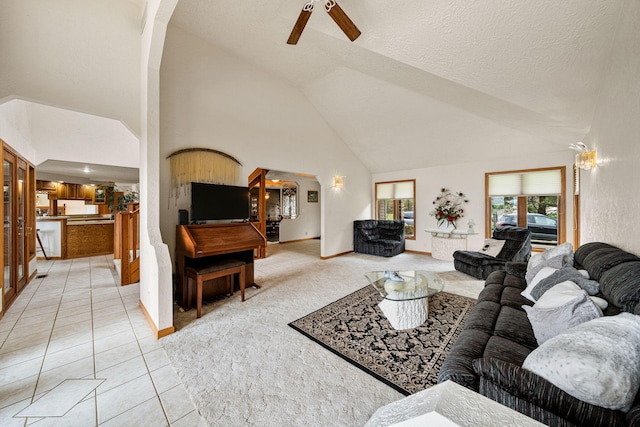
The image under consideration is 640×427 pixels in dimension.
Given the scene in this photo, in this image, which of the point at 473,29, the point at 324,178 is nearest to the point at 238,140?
the point at 324,178

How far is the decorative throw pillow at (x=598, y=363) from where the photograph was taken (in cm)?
87

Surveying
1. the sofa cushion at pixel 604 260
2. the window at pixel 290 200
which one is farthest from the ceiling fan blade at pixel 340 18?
the window at pixel 290 200

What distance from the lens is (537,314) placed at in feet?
5.16

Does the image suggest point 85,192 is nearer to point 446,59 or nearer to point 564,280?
point 446,59

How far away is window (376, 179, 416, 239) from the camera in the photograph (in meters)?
6.76

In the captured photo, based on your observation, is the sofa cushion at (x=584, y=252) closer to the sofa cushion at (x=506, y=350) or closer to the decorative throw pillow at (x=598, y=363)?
the sofa cushion at (x=506, y=350)

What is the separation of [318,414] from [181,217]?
2767mm

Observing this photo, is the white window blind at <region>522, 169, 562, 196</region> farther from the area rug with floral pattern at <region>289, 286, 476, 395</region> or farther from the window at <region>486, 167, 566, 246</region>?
the area rug with floral pattern at <region>289, 286, 476, 395</region>

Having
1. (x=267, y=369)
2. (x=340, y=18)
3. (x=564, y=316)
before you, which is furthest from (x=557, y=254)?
(x=340, y=18)

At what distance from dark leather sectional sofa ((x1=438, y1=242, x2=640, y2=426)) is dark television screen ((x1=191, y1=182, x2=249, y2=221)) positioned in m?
3.18

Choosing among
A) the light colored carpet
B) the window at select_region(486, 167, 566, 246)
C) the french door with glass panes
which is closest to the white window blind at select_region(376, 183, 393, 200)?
the window at select_region(486, 167, 566, 246)

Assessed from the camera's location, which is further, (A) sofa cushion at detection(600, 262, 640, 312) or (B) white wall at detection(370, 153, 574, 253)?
(B) white wall at detection(370, 153, 574, 253)

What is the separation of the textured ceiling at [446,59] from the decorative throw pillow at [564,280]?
1831mm

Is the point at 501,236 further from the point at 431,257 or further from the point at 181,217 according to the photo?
the point at 181,217
